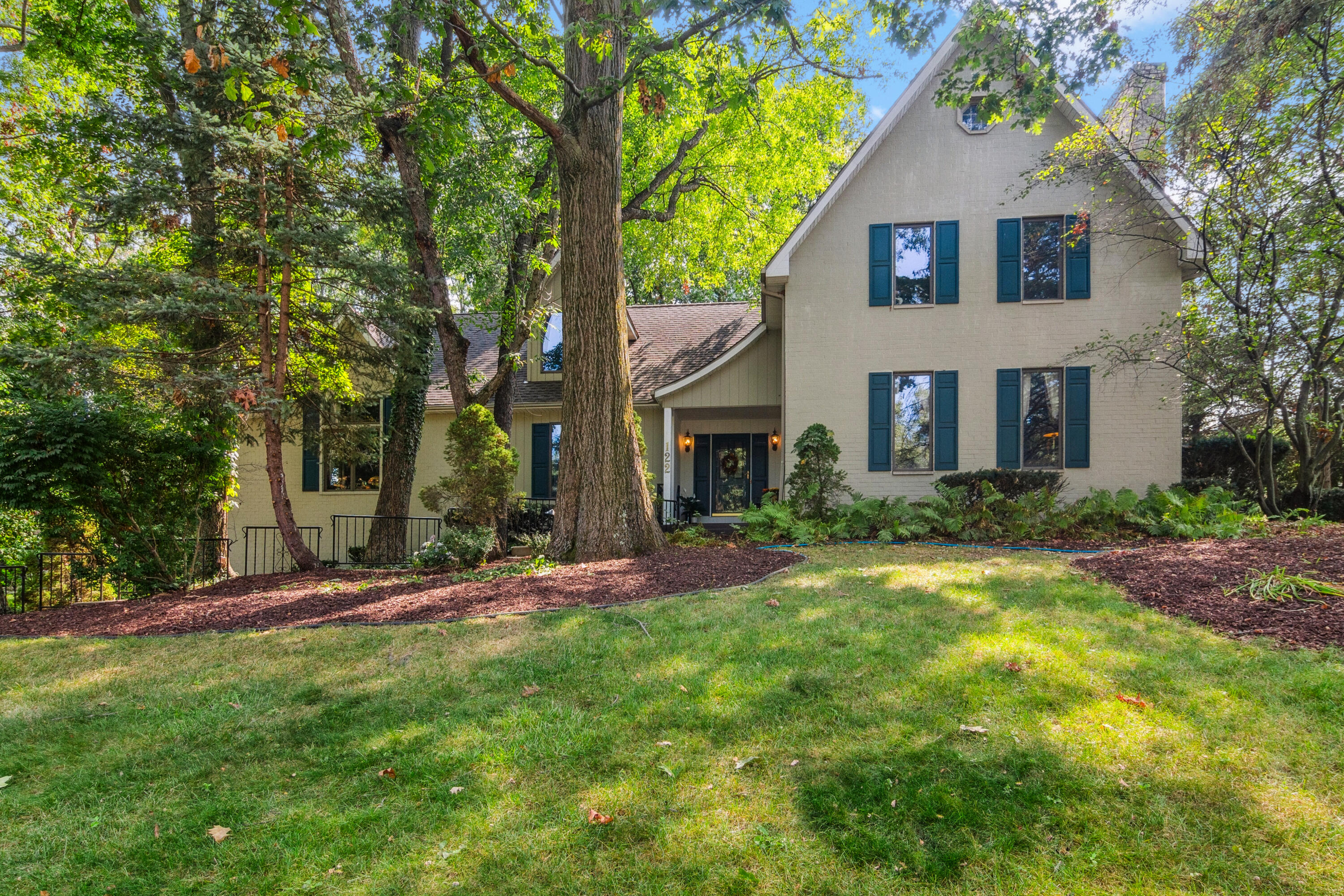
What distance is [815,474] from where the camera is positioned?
33.9ft

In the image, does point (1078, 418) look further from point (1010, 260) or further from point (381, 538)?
point (381, 538)

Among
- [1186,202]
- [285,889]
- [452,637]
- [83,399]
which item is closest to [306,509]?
[83,399]

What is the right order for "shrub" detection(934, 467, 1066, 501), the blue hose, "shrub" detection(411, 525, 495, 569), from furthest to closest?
"shrub" detection(934, 467, 1066, 501) < "shrub" detection(411, 525, 495, 569) < the blue hose

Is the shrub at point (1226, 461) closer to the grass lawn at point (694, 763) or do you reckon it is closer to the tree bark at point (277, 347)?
the grass lawn at point (694, 763)

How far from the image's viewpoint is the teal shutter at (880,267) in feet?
36.5

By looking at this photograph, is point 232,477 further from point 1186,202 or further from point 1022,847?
point 1186,202

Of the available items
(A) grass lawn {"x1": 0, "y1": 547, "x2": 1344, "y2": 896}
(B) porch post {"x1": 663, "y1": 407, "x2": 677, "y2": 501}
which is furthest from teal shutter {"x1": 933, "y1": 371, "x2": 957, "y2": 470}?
(A) grass lawn {"x1": 0, "y1": 547, "x2": 1344, "y2": 896}

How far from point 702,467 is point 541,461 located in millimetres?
3652

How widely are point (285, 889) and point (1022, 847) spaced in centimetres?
248

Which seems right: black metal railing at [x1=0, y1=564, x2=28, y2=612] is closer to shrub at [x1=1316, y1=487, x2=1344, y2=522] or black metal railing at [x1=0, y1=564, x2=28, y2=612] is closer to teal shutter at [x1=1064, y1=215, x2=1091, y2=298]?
teal shutter at [x1=1064, y1=215, x2=1091, y2=298]

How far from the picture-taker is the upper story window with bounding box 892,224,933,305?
11.1 metres

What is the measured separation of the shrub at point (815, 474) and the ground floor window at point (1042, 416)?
3.11 meters

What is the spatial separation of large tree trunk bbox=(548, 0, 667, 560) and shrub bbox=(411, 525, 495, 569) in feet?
3.07

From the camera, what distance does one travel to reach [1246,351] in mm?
8578
